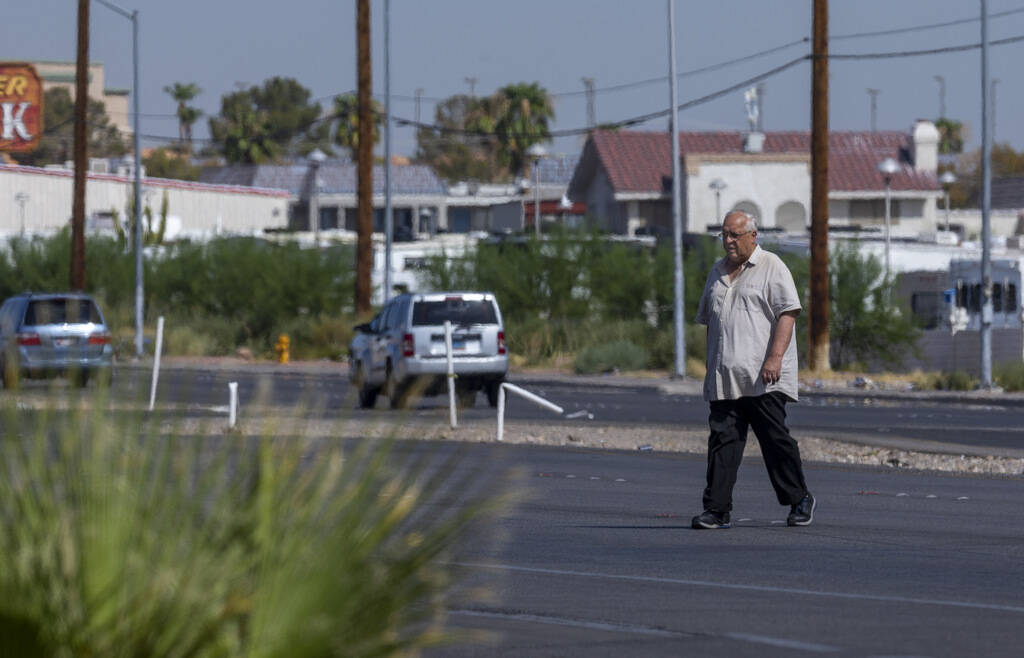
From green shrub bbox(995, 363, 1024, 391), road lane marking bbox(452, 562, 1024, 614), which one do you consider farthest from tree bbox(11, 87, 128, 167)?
road lane marking bbox(452, 562, 1024, 614)

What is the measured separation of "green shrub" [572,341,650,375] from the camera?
127 feet

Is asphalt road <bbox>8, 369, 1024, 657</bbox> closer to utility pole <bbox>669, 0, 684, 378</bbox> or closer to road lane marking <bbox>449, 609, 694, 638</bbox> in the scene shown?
road lane marking <bbox>449, 609, 694, 638</bbox>

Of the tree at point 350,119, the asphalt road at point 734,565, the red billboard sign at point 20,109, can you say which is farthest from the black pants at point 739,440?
the tree at point 350,119

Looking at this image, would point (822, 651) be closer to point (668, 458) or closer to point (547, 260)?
point (668, 458)

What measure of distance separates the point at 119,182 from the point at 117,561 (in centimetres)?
8134

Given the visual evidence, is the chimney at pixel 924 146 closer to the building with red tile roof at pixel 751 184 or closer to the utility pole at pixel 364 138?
the building with red tile roof at pixel 751 184

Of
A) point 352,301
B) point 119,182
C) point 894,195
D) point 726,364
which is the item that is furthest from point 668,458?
point 119,182

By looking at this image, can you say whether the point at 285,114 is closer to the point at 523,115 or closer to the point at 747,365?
the point at 523,115

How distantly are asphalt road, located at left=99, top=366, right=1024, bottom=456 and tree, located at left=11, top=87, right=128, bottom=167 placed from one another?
102912mm

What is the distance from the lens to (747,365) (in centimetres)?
1123

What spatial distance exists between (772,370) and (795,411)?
16053 millimetres

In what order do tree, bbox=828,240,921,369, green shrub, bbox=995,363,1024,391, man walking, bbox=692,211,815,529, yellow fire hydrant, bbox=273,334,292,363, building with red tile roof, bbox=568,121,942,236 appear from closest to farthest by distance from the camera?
man walking, bbox=692,211,815,529
green shrub, bbox=995,363,1024,391
tree, bbox=828,240,921,369
yellow fire hydrant, bbox=273,334,292,363
building with red tile roof, bbox=568,121,942,236

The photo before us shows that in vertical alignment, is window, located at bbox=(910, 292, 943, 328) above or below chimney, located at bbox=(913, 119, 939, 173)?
below

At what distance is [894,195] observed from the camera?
6656 cm
